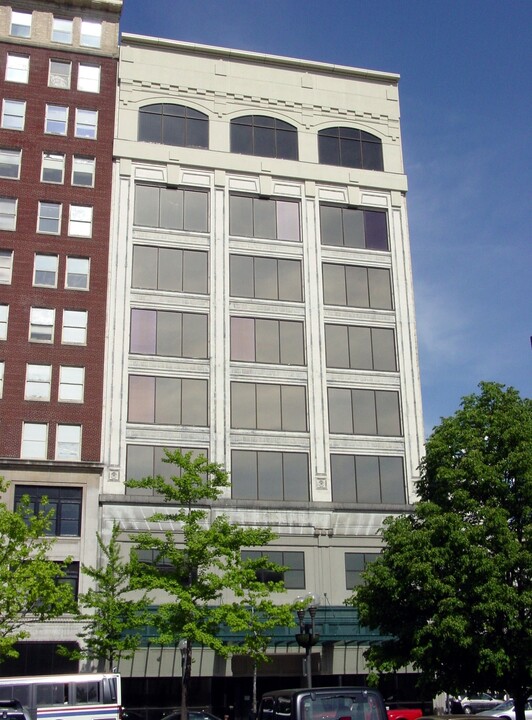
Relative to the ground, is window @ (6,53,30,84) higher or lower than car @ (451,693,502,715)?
higher

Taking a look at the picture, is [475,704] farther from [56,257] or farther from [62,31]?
[62,31]

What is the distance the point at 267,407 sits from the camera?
4891cm

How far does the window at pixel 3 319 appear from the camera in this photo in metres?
46.9

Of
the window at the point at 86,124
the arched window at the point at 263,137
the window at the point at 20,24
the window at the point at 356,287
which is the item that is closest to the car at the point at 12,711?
the window at the point at 356,287

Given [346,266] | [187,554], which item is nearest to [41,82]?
[346,266]

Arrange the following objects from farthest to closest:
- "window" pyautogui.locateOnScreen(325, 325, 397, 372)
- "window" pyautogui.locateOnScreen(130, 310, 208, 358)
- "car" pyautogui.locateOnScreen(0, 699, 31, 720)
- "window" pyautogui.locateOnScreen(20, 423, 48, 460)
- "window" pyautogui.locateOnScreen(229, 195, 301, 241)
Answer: "window" pyautogui.locateOnScreen(229, 195, 301, 241)
"window" pyautogui.locateOnScreen(325, 325, 397, 372)
"window" pyautogui.locateOnScreen(130, 310, 208, 358)
"window" pyautogui.locateOnScreen(20, 423, 48, 460)
"car" pyautogui.locateOnScreen(0, 699, 31, 720)

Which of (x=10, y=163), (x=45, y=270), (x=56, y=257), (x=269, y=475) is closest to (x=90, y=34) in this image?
(x=10, y=163)

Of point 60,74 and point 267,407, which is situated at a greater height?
point 60,74

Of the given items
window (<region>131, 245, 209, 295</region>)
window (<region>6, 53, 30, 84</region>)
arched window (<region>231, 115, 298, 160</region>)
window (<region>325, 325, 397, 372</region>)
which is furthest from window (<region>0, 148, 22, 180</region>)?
window (<region>325, 325, 397, 372</region>)

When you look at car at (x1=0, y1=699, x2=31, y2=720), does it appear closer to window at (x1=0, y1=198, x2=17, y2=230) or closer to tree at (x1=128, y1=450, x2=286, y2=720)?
tree at (x1=128, y1=450, x2=286, y2=720)

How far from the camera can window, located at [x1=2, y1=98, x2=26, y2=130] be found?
5159cm

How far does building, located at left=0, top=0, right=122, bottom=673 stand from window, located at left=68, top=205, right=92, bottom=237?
6 centimetres

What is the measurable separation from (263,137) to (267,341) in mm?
14066

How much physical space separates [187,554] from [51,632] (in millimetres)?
9679
